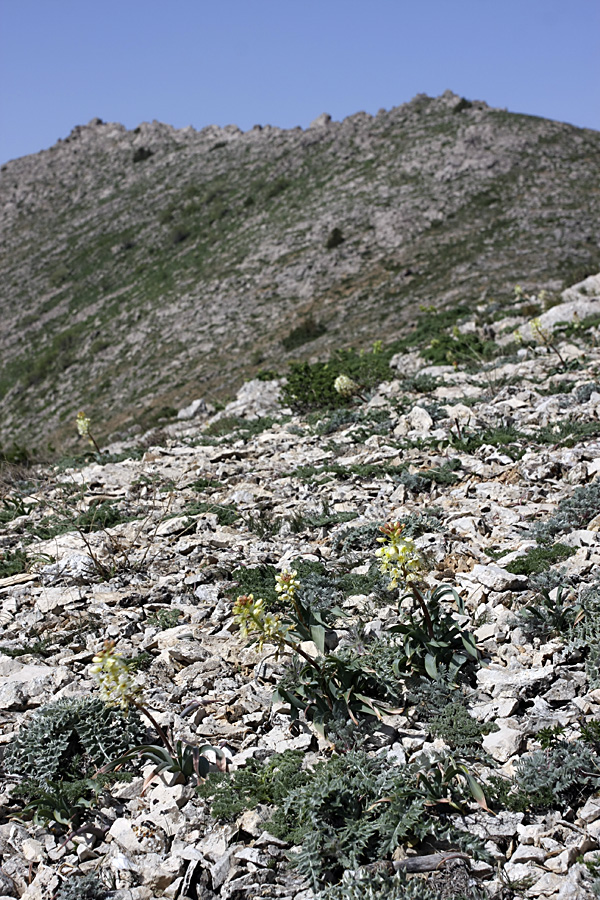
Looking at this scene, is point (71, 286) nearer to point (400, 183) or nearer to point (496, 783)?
point (400, 183)

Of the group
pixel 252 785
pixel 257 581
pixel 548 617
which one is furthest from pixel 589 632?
pixel 257 581

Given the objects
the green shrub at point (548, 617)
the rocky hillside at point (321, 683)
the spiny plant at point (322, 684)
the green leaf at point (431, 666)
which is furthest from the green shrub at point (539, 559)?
the spiny plant at point (322, 684)

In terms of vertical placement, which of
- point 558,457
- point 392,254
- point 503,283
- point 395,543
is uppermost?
point 392,254

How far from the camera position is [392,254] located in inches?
1233

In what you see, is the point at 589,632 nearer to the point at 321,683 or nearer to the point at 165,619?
the point at 321,683

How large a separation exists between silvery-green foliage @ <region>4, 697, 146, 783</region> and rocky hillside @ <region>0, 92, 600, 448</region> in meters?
17.6

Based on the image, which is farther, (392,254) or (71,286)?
(71,286)

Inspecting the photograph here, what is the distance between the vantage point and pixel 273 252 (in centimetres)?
3641

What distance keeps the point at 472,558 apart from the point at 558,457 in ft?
7.28

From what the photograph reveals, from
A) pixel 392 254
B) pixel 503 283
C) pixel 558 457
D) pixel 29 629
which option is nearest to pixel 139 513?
pixel 29 629

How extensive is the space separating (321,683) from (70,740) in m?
1.77

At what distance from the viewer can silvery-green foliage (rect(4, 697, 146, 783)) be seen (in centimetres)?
410

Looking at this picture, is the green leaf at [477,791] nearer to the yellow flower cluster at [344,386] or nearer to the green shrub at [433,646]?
the green shrub at [433,646]

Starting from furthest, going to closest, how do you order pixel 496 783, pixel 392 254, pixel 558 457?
pixel 392 254, pixel 558 457, pixel 496 783
